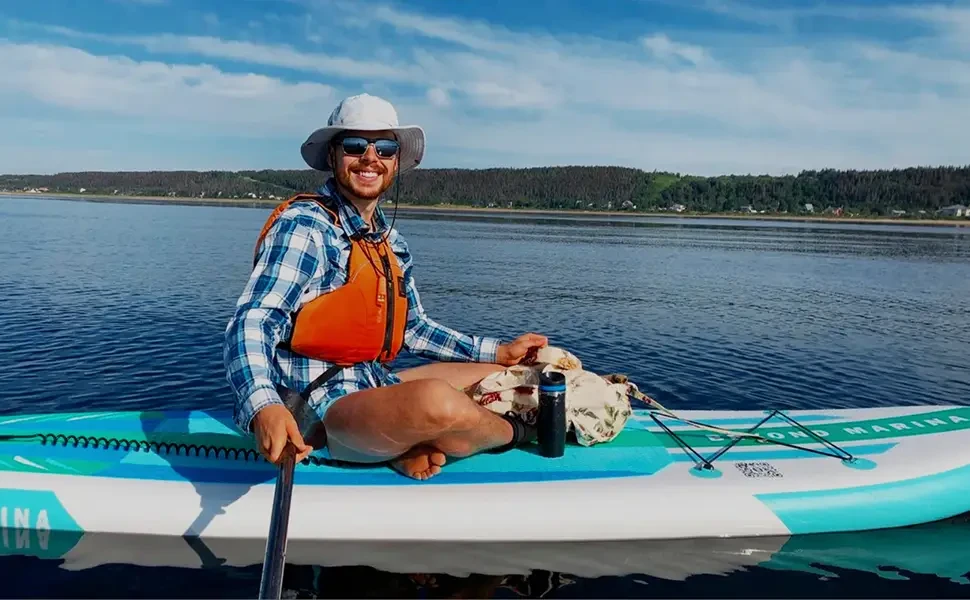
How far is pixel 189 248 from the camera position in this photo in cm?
3297

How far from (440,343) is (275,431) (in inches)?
87.4

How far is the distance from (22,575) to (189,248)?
31218 millimetres

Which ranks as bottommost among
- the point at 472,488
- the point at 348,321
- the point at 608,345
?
the point at 608,345

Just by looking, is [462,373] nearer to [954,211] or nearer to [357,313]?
[357,313]

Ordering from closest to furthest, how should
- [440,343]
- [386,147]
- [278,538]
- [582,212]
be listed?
[278,538], [386,147], [440,343], [582,212]

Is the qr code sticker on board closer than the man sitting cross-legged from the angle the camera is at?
No

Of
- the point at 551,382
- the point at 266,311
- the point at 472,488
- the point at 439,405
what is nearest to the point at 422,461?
the point at 472,488

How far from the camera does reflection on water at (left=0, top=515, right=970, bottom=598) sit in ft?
14.2

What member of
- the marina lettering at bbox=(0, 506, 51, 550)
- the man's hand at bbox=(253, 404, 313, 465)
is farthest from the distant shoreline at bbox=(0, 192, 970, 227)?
the man's hand at bbox=(253, 404, 313, 465)

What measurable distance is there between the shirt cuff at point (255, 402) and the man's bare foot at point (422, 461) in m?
1.39

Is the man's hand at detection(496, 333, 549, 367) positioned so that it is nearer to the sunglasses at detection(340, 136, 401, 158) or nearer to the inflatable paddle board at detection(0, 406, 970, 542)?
the inflatable paddle board at detection(0, 406, 970, 542)

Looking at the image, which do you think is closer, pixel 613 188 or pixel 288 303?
pixel 288 303

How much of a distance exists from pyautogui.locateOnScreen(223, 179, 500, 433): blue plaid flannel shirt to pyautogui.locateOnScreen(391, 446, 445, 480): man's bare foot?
1.87 feet

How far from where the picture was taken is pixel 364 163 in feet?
13.7
